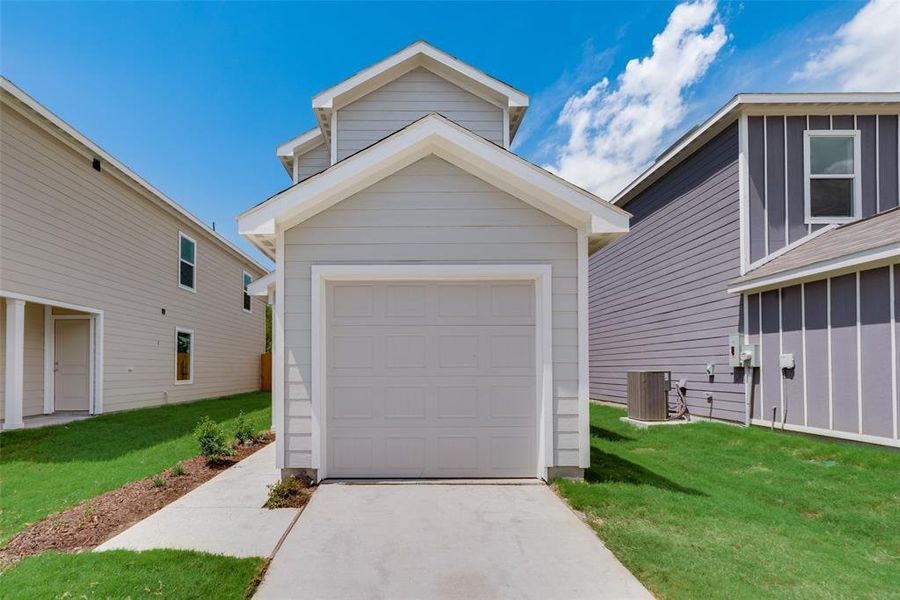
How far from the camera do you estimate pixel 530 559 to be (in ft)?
10.8

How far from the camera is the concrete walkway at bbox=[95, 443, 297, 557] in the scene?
135 inches

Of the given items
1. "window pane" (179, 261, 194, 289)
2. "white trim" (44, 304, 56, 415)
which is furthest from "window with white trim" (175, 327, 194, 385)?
"white trim" (44, 304, 56, 415)

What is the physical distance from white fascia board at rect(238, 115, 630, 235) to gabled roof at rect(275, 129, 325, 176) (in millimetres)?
5352

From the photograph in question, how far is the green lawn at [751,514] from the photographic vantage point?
2980 millimetres

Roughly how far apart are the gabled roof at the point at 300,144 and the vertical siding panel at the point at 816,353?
9.38 meters

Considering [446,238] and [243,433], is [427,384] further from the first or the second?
[243,433]

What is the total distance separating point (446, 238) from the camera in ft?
16.6

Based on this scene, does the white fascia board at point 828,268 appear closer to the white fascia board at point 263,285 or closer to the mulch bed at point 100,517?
the white fascia board at point 263,285

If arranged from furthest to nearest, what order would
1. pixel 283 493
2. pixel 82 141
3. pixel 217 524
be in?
pixel 82 141 → pixel 283 493 → pixel 217 524

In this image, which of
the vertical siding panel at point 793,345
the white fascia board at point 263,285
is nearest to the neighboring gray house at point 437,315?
the white fascia board at point 263,285

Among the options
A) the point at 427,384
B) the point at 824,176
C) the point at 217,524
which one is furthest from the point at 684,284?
the point at 217,524

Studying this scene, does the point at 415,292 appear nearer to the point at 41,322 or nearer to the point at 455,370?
the point at 455,370

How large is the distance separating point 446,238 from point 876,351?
20.1ft

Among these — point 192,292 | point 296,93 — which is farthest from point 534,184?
point 192,292
